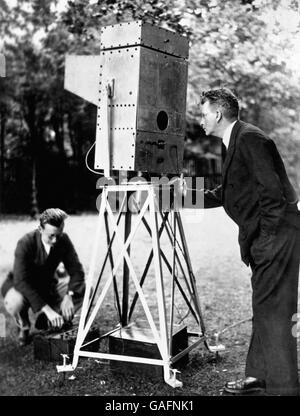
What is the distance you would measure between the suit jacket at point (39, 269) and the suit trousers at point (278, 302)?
6.93 ft

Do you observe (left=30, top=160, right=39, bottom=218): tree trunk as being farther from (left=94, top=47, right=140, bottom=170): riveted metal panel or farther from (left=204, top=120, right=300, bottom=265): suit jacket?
(left=204, top=120, right=300, bottom=265): suit jacket

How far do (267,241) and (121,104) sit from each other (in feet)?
4.91

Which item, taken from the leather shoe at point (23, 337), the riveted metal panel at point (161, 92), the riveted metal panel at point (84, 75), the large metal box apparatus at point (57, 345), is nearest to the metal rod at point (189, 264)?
the riveted metal panel at point (161, 92)

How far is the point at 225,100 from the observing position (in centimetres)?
336

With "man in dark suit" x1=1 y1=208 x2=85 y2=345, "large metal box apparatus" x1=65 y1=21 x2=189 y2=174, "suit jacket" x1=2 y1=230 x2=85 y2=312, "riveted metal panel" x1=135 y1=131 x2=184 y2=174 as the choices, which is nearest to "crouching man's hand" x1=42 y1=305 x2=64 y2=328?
"man in dark suit" x1=1 y1=208 x2=85 y2=345

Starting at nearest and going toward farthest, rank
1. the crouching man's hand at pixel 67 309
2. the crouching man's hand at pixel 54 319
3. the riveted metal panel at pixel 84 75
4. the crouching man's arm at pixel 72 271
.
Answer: the riveted metal panel at pixel 84 75 < the crouching man's hand at pixel 54 319 < the crouching man's hand at pixel 67 309 < the crouching man's arm at pixel 72 271

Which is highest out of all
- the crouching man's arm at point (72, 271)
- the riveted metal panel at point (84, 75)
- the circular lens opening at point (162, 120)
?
the riveted metal panel at point (84, 75)

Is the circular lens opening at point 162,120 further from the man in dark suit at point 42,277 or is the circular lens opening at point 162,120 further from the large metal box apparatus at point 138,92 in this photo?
the man in dark suit at point 42,277

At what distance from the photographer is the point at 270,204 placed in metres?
3.08

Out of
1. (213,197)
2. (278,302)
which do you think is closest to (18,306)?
(213,197)

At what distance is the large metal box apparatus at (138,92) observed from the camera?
11.7 ft

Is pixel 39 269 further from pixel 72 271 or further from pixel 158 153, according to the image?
pixel 158 153

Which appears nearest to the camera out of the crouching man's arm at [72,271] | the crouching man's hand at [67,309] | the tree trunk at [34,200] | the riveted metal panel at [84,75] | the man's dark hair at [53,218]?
the riveted metal panel at [84,75]

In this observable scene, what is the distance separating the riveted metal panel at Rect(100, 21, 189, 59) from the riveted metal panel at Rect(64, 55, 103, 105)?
0.18 metres
